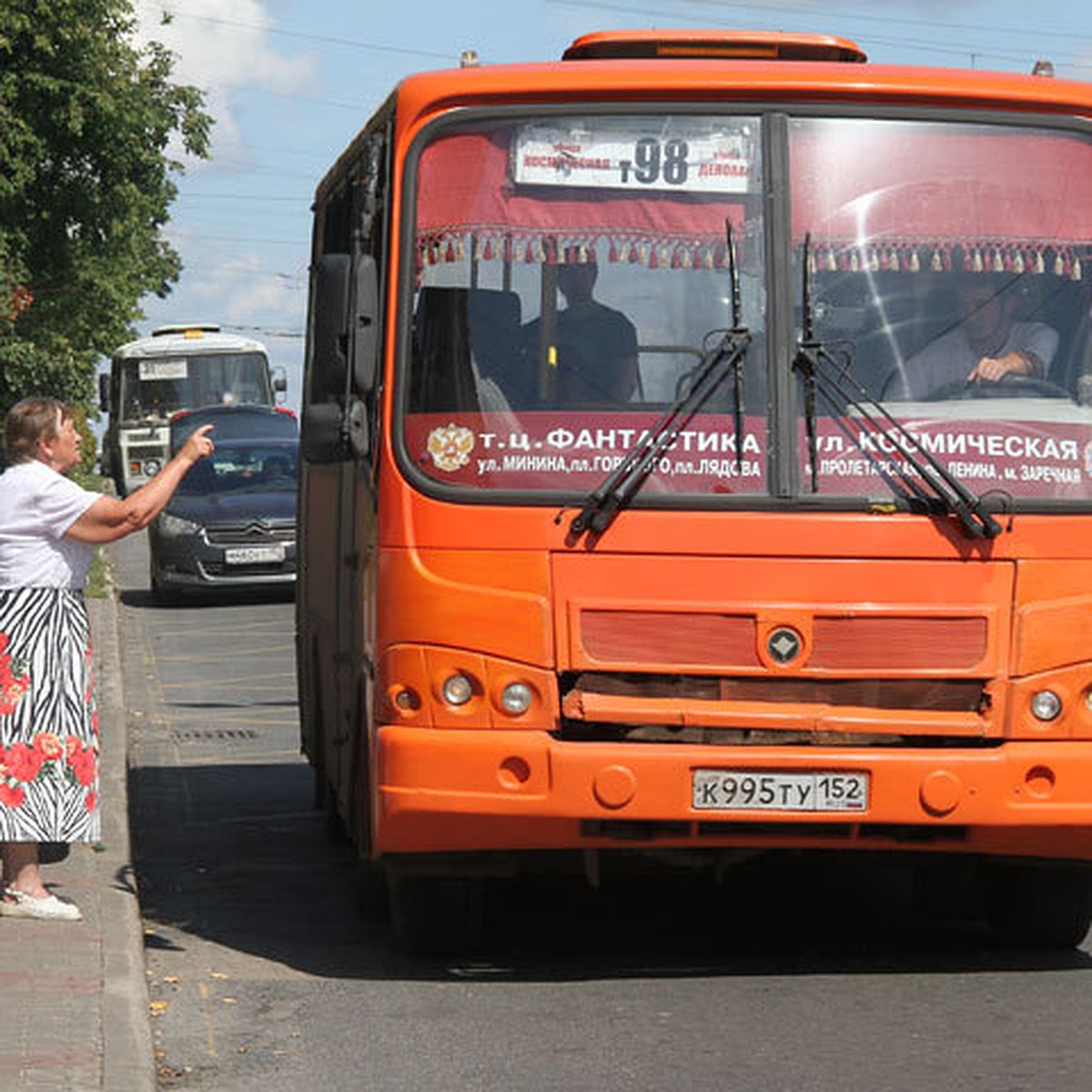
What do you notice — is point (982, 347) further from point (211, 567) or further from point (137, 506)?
point (211, 567)

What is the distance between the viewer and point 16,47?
44.4 meters

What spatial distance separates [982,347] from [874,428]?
48 cm

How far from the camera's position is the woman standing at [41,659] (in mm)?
9852

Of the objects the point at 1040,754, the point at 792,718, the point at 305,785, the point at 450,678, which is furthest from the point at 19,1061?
the point at 305,785

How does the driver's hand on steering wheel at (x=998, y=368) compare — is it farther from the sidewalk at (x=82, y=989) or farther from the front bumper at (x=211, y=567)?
the front bumper at (x=211, y=567)

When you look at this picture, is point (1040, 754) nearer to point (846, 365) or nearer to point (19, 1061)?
point (846, 365)

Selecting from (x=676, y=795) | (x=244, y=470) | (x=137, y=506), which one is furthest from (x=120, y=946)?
(x=244, y=470)

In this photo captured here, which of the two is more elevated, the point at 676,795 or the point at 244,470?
the point at 676,795

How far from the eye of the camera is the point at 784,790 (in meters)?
8.80

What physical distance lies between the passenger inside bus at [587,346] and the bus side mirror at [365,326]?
48 cm

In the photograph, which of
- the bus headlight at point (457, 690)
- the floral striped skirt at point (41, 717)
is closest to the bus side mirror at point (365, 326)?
the bus headlight at point (457, 690)

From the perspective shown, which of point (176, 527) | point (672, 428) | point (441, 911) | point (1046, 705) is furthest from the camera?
point (176, 527)

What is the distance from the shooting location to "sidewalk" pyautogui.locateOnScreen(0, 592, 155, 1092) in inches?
291

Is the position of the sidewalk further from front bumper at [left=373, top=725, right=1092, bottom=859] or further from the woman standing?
front bumper at [left=373, top=725, right=1092, bottom=859]
